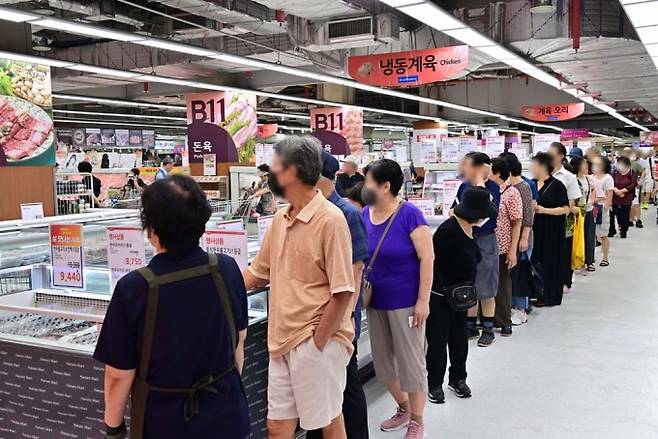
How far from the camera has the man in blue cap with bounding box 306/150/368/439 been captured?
2705mm

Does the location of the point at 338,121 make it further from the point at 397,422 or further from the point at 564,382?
the point at 397,422

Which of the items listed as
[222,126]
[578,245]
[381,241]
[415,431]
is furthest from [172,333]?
[222,126]

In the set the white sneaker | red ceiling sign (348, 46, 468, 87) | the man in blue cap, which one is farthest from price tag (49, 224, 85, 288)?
red ceiling sign (348, 46, 468, 87)

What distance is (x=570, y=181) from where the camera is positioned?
6.75m

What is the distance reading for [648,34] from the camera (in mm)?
7219

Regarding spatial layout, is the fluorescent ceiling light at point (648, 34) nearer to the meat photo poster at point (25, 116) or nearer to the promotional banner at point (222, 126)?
the meat photo poster at point (25, 116)

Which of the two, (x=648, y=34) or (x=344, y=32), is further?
(x=344, y=32)

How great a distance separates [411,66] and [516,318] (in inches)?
152

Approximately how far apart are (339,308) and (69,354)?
4.20ft

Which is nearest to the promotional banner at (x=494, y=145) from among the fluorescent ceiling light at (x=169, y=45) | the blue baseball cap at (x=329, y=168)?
the fluorescent ceiling light at (x=169, y=45)

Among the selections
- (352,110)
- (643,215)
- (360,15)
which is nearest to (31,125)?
(360,15)

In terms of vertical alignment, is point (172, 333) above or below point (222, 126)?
below

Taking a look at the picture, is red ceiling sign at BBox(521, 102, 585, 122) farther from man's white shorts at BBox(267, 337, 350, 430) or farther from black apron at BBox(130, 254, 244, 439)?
black apron at BBox(130, 254, 244, 439)

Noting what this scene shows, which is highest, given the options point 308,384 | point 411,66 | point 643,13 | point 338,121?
point 643,13
